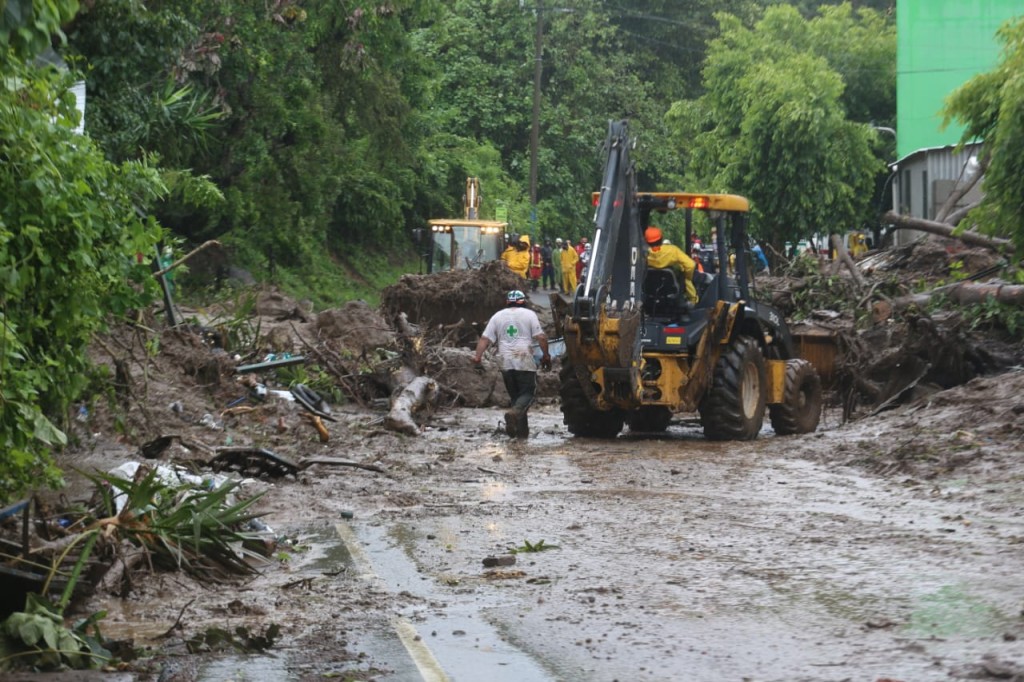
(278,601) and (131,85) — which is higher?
(131,85)

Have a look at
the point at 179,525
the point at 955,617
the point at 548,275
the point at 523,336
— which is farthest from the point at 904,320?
the point at 548,275

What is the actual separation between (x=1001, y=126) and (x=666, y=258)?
440 centimetres

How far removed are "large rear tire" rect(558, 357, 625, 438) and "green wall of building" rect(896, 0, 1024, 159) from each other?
2851 cm

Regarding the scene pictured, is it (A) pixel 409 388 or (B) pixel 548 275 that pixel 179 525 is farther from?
(B) pixel 548 275

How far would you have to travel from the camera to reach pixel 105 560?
348 inches

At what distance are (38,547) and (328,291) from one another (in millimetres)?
32796

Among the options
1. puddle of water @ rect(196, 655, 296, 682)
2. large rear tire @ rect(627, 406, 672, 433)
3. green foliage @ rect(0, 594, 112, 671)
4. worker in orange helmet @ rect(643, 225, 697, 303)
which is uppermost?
worker in orange helmet @ rect(643, 225, 697, 303)

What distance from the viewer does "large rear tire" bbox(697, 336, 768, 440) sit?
17.2 m

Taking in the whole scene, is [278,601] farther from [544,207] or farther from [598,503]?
[544,207]

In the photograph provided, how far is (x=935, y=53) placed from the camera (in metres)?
45.2

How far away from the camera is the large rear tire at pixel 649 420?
18781mm

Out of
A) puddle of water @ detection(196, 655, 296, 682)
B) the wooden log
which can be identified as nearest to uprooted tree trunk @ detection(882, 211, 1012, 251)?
the wooden log

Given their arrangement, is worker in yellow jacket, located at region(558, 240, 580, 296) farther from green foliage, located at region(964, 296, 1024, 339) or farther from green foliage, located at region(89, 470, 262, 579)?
green foliage, located at region(89, 470, 262, 579)

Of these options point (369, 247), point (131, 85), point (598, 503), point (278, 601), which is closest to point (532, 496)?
point (598, 503)
